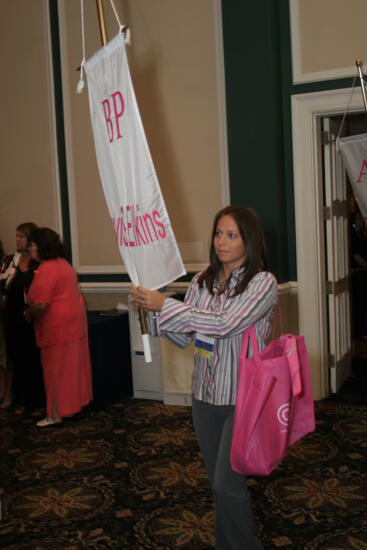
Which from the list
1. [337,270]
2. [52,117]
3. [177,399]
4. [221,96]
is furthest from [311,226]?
[52,117]

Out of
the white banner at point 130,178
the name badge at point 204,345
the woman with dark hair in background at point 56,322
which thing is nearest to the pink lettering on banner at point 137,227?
the white banner at point 130,178

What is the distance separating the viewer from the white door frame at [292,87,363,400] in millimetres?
4652

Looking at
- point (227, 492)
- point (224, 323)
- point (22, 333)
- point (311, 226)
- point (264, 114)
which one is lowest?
point (227, 492)

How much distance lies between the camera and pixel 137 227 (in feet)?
6.69

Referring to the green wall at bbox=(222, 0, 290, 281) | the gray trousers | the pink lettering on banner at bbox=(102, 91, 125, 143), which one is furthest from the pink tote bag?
the green wall at bbox=(222, 0, 290, 281)

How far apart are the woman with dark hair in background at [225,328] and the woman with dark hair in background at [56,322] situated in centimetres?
228

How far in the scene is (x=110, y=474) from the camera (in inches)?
138

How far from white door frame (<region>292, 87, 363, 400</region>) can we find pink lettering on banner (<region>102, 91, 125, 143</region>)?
2.87 m

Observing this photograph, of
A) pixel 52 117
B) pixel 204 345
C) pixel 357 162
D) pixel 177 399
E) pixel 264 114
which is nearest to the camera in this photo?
pixel 204 345

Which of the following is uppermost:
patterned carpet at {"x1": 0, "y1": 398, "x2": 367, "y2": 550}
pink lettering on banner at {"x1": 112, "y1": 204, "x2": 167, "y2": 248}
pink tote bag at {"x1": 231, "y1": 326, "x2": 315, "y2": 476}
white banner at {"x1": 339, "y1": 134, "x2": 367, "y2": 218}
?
white banner at {"x1": 339, "y1": 134, "x2": 367, "y2": 218}

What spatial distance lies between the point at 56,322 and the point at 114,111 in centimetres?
256

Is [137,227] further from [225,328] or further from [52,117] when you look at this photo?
[52,117]

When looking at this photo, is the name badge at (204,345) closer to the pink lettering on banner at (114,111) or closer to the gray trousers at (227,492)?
the gray trousers at (227,492)

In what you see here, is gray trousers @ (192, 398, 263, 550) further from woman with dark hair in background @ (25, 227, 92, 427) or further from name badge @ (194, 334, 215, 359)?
woman with dark hair in background @ (25, 227, 92, 427)
